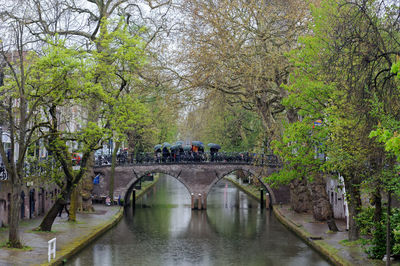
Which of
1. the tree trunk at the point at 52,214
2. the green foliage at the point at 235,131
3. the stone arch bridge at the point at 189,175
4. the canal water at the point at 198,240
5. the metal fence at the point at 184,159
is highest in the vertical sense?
the green foliage at the point at 235,131

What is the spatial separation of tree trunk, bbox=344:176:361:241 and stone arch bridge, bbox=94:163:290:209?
24244mm

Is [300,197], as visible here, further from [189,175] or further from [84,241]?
[84,241]

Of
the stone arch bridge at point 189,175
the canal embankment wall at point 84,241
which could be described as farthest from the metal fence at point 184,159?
the canal embankment wall at point 84,241

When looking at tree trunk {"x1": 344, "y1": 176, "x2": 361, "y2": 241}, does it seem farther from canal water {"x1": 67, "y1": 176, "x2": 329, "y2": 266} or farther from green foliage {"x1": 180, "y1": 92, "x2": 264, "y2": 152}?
green foliage {"x1": 180, "y1": 92, "x2": 264, "y2": 152}

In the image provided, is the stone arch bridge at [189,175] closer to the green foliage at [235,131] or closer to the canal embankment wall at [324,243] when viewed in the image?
the green foliage at [235,131]

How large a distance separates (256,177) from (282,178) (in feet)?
63.6

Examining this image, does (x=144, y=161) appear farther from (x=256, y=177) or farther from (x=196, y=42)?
(x=196, y=42)

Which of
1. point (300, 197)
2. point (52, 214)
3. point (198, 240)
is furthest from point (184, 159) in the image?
point (52, 214)

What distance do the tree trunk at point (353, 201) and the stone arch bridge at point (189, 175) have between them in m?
24.2

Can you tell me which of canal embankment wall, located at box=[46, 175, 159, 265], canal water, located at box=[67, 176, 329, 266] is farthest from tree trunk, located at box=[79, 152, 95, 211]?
canal water, located at box=[67, 176, 329, 266]

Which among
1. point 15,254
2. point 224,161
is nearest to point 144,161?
point 224,161

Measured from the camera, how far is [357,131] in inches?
768

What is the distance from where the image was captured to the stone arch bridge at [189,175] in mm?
50438

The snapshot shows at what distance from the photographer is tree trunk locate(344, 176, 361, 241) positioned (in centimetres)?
2452
